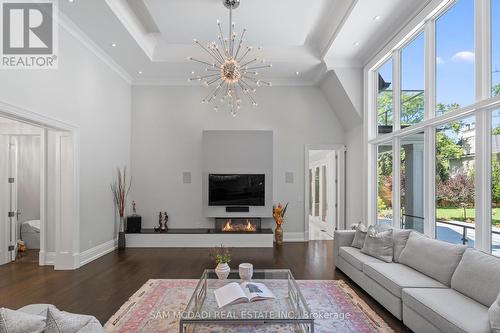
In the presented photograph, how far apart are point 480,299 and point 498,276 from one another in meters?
0.26

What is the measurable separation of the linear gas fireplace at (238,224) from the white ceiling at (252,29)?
3547 mm

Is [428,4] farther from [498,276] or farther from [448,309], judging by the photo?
[448,309]

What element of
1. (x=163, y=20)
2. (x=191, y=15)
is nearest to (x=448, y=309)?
(x=191, y=15)

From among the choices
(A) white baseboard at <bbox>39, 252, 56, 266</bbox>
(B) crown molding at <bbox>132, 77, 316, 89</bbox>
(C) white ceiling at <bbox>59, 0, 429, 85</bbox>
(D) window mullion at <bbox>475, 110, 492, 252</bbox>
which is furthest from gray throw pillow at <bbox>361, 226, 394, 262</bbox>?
(A) white baseboard at <bbox>39, 252, 56, 266</bbox>

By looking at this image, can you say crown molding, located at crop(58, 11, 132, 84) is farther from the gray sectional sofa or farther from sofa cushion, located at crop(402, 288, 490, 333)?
sofa cushion, located at crop(402, 288, 490, 333)

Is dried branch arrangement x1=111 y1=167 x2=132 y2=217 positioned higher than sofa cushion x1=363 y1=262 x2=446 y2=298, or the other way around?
dried branch arrangement x1=111 y1=167 x2=132 y2=217

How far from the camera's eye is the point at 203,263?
5.43m

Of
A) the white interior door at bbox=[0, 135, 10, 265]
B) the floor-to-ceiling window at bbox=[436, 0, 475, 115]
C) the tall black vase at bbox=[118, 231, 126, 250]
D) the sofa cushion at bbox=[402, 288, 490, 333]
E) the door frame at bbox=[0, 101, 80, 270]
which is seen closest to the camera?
the sofa cushion at bbox=[402, 288, 490, 333]

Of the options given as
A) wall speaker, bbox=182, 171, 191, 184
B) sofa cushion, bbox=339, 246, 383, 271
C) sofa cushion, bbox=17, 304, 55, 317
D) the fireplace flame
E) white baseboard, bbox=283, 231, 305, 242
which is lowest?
white baseboard, bbox=283, 231, 305, 242

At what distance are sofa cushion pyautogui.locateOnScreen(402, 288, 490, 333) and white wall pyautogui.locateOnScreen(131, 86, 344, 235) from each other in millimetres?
4602

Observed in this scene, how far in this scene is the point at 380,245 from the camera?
418cm

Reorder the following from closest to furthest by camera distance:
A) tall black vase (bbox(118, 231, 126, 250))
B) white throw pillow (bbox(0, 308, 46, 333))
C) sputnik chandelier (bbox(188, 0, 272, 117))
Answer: white throw pillow (bbox(0, 308, 46, 333)) < sputnik chandelier (bbox(188, 0, 272, 117)) < tall black vase (bbox(118, 231, 126, 250))

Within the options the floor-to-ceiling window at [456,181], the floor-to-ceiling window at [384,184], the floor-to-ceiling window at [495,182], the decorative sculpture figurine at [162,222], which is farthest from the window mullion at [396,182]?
the decorative sculpture figurine at [162,222]

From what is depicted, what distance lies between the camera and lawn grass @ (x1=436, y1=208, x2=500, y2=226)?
322 centimetres
